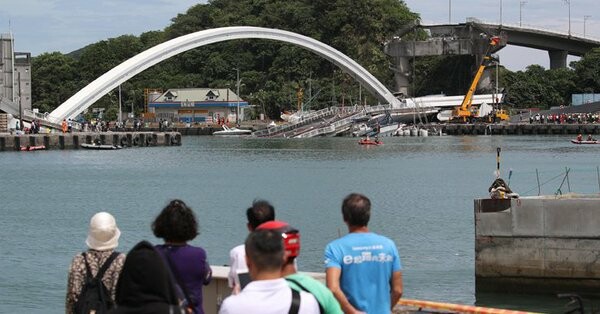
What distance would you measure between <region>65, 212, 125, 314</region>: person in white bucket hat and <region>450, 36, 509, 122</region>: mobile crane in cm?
11083

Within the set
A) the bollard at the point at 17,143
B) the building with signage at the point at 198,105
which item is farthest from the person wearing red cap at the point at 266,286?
the building with signage at the point at 198,105

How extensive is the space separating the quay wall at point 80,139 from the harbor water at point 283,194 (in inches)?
83.3

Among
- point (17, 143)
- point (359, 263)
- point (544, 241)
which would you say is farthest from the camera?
point (17, 143)

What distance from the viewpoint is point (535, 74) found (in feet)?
442

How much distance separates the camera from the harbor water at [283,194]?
2420 centimetres

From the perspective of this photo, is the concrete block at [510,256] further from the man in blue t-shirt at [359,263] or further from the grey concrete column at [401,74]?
the grey concrete column at [401,74]

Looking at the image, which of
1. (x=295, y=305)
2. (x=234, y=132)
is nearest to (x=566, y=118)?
(x=234, y=132)

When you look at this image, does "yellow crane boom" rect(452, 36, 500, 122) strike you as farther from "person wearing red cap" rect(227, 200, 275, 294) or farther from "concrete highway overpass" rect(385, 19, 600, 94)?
"person wearing red cap" rect(227, 200, 275, 294)

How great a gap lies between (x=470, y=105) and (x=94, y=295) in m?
116

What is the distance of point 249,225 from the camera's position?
7957 millimetres

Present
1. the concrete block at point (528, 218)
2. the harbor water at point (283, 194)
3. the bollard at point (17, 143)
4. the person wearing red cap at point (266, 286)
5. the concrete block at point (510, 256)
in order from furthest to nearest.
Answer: the bollard at point (17, 143)
the harbor water at point (283, 194)
the concrete block at point (510, 256)
the concrete block at point (528, 218)
the person wearing red cap at point (266, 286)

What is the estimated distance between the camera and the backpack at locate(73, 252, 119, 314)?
308 inches

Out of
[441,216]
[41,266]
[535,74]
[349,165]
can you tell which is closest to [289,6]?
[535,74]

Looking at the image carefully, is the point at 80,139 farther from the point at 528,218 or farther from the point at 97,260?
the point at 97,260
